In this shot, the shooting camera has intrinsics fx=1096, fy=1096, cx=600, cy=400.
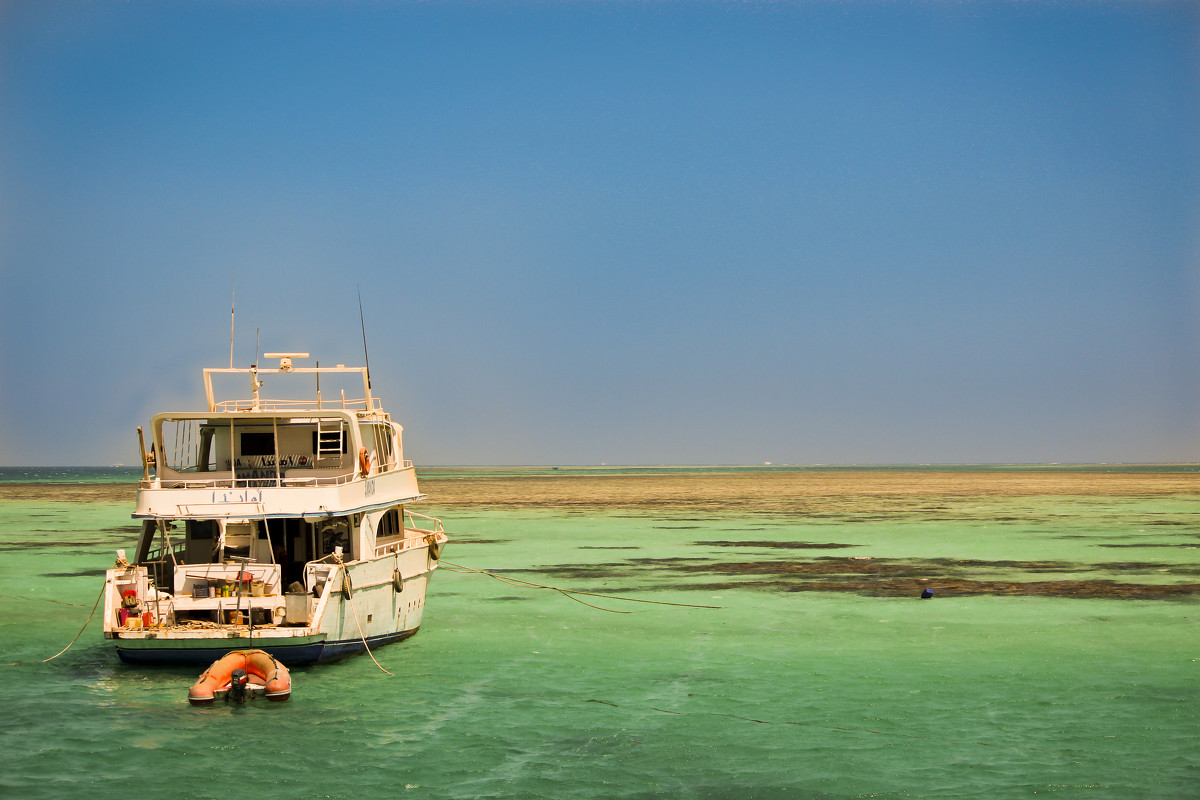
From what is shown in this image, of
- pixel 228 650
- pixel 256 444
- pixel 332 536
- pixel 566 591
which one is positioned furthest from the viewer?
pixel 566 591

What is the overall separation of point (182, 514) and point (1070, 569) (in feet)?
92.4

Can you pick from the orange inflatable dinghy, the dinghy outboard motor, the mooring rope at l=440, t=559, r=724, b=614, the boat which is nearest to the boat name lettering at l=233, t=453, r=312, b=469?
the boat

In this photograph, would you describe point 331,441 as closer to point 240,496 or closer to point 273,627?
point 240,496

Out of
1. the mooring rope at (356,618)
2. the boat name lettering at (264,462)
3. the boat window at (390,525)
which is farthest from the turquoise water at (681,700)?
the boat name lettering at (264,462)

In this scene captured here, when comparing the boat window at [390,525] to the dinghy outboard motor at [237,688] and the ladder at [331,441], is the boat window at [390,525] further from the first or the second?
the dinghy outboard motor at [237,688]

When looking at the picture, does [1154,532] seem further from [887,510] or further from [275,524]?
[275,524]

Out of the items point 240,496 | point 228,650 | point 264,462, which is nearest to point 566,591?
point 264,462

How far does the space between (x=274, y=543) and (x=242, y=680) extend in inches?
196

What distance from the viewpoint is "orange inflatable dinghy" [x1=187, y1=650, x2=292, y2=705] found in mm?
17266

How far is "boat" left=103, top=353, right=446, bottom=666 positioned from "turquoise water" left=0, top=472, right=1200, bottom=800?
34.1 inches

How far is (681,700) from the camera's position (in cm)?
1772

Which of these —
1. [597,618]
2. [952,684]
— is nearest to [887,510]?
[597,618]

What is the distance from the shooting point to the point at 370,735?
15.6 meters

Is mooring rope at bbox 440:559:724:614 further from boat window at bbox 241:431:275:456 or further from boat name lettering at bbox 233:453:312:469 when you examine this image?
boat window at bbox 241:431:275:456
